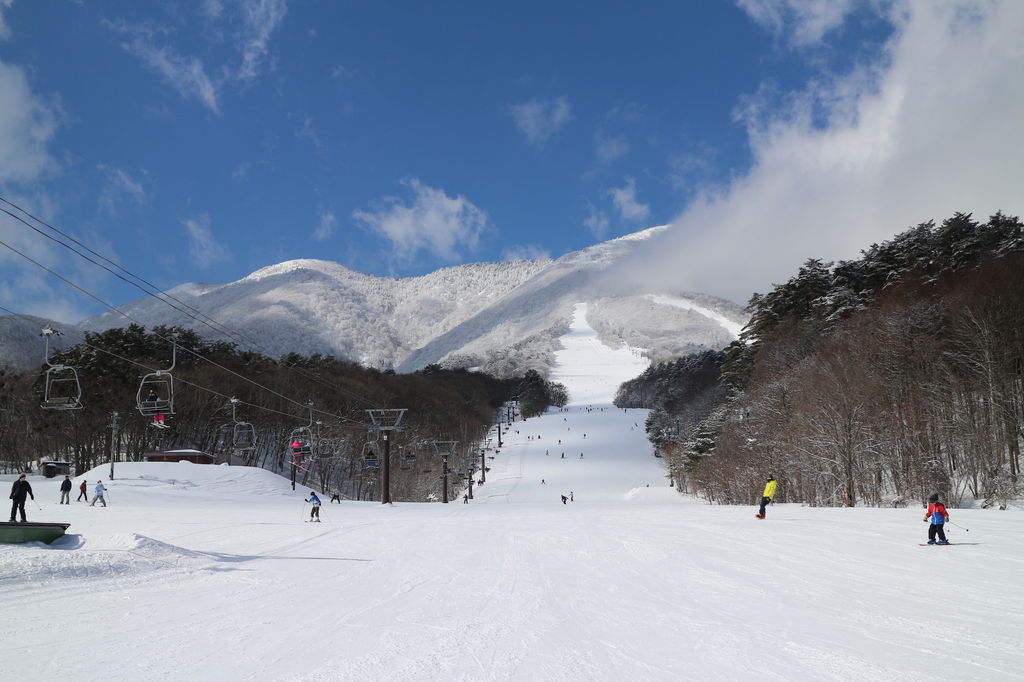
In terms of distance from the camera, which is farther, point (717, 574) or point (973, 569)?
point (717, 574)

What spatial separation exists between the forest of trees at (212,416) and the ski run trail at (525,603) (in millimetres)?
30546

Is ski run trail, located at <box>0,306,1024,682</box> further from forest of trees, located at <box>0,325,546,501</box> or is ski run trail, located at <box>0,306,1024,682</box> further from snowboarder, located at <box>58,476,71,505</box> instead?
forest of trees, located at <box>0,325,546,501</box>

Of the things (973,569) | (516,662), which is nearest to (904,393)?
(973,569)

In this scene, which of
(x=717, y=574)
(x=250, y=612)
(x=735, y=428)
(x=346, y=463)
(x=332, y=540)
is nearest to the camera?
(x=250, y=612)

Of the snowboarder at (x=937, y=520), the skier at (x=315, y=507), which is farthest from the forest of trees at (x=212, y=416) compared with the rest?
the snowboarder at (x=937, y=520)

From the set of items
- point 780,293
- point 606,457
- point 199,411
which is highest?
point 780,293

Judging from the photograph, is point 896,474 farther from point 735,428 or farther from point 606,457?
point 606,457

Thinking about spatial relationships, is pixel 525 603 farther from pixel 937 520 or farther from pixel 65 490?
pixel 65 490

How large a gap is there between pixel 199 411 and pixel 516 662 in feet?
208

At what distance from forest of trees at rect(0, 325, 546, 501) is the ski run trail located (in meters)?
30.5

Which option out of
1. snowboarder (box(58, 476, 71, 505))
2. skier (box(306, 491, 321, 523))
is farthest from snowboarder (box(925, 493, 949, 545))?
A: snowboarder (box(58, 476, 71, 505))

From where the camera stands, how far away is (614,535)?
67.0 ft

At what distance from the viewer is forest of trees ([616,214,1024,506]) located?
30.4 meters

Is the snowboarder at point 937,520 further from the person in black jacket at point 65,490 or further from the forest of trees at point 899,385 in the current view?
the person in black jacket at point 65,490
